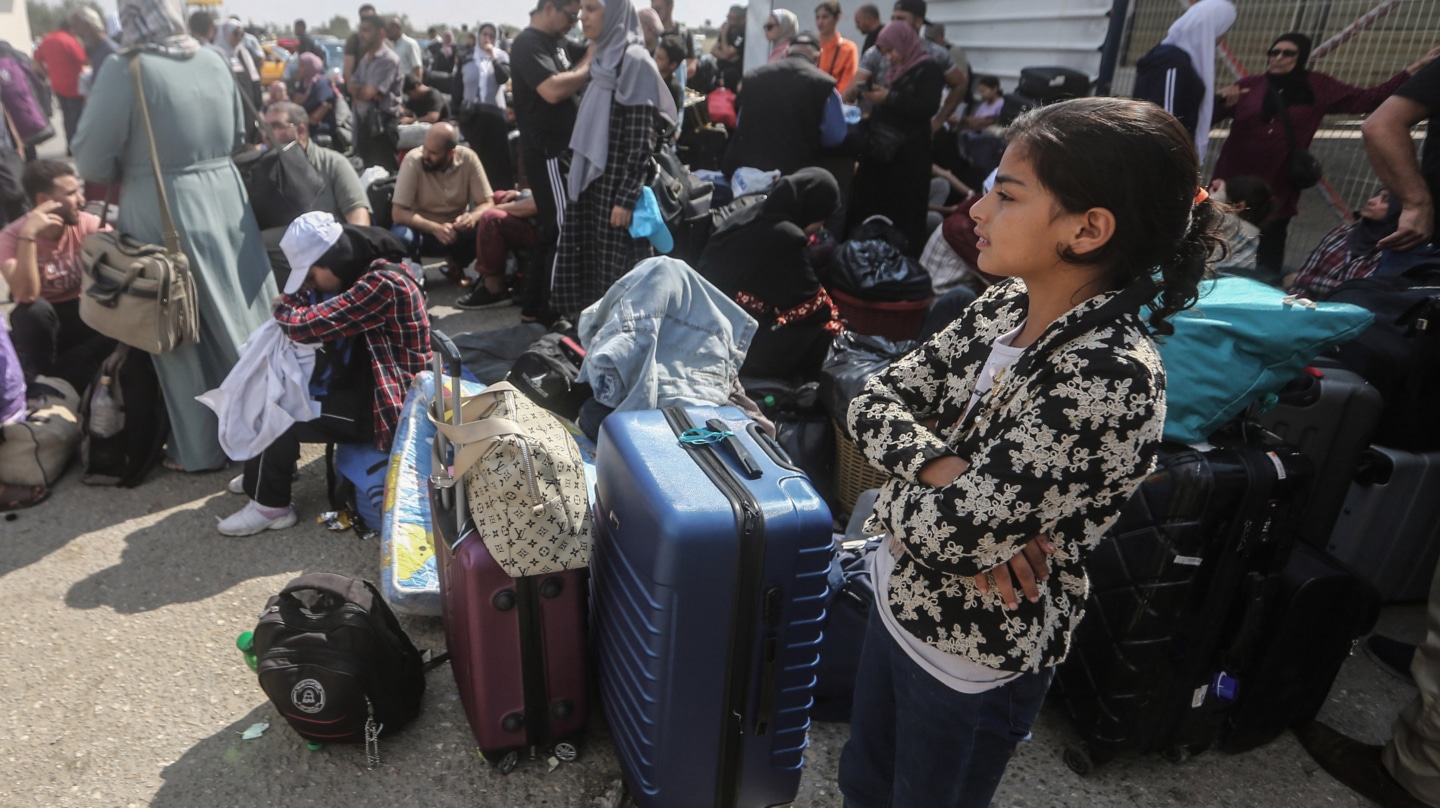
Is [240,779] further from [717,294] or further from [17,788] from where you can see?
[717,294]

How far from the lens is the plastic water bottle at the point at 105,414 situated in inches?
141

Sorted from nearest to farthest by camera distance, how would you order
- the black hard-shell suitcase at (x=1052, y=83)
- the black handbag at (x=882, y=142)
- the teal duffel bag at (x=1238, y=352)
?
the teal duffel bag at (x=1238, y=352)
the black handbag at (x=882, y=142)
the black hard-shell suitcase at (x=1052, y=83)

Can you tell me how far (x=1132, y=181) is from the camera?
113cm

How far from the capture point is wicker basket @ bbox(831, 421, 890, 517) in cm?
326

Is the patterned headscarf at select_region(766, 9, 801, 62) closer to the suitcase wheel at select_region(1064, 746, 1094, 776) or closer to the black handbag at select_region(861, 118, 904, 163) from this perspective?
the black handbag at select_region(861, 118, 904, 163)

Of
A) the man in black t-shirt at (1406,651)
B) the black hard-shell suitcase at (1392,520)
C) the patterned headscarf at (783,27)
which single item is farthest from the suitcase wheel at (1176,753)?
the patterned headscarf at (783,27)

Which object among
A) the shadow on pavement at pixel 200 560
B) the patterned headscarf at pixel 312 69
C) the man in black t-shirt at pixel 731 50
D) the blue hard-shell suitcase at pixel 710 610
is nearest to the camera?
the blue hard-shell suitcase at pixel 710 610

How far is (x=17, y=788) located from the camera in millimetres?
2174

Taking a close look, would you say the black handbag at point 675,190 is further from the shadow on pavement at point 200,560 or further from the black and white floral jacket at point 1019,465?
the black and white floral jacket at point 1019,465

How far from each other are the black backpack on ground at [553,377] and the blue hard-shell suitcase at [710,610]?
126 centimetres

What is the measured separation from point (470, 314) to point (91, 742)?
367 centimetres

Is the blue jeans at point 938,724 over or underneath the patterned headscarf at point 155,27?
underneath

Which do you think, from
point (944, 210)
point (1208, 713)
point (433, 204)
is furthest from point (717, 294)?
point (944, 210)

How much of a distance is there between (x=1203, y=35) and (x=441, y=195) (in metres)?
4.60
